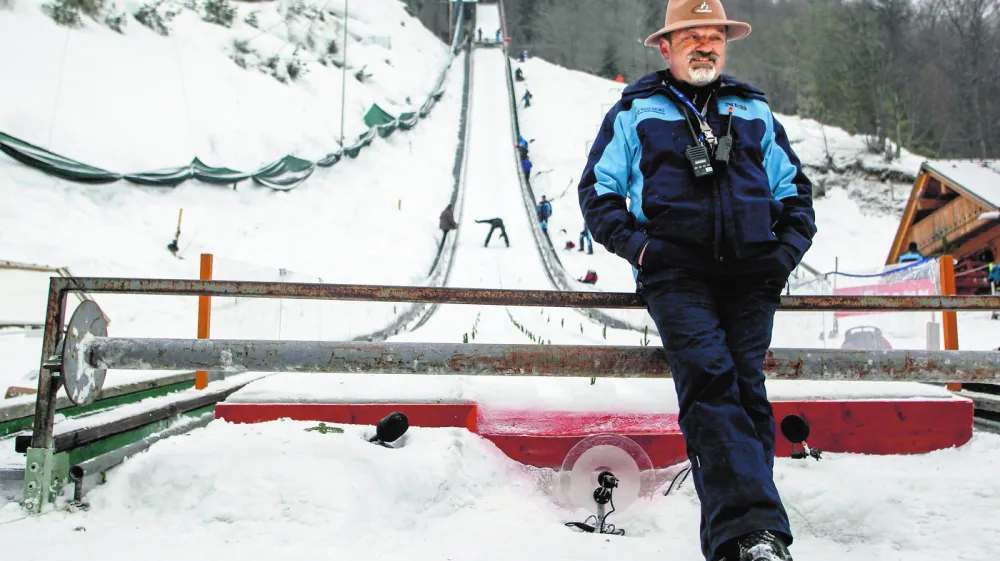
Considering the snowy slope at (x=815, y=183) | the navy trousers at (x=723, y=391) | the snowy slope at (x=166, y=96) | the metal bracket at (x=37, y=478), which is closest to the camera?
the navy trousers at (x=723, y=391)

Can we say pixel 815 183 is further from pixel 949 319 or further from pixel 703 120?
pixel 703 120

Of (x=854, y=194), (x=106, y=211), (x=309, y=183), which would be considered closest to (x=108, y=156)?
(x=106, y=211)

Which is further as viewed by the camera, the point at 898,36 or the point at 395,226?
the point at 898,36

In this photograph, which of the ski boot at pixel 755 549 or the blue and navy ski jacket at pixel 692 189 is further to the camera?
the blue and navy ski jacket at pixel 692 189

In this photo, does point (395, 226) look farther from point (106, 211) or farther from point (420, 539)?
point (420, 539)

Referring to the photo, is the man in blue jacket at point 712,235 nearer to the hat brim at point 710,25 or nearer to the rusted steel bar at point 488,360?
the hat brim at point 710,25

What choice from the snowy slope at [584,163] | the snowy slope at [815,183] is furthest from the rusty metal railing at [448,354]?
the snowy slope at [584,163]

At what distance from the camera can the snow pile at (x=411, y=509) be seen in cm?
202

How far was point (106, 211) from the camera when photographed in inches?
470

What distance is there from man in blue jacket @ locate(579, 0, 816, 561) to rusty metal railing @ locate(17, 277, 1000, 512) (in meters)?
0.33

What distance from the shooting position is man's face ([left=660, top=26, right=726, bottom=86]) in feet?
7.18

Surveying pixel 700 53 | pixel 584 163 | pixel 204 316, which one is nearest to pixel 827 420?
pixel 700 53

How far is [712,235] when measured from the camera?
1895 mm

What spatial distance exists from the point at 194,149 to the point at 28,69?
3568 mm
